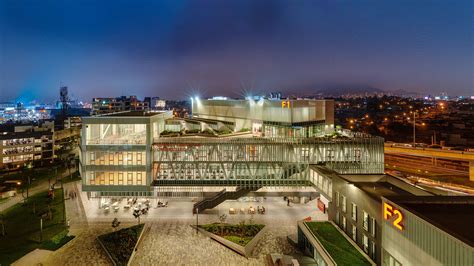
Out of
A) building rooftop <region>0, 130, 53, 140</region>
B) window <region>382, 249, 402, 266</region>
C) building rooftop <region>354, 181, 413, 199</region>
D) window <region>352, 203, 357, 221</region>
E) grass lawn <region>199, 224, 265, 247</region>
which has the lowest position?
grass lawn <region>199, 224, 265, 247</region>

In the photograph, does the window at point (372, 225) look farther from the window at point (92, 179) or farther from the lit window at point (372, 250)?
the window at point (92, 179)

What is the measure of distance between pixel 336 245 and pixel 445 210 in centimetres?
1241

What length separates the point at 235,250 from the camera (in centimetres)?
3675

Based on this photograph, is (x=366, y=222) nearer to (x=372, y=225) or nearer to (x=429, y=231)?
(x=372, y=225)

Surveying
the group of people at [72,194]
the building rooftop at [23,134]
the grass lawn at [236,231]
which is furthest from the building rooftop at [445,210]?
the building rooftop at [23,134]

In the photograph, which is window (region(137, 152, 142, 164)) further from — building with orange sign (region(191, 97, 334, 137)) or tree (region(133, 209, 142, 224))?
building with orange sign (region(191, 97, 334, 137))

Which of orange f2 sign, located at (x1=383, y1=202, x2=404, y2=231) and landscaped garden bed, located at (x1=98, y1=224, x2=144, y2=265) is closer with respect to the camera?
orange f2 sign, located at (x1=383, y1=202, x2=404, y2=231)

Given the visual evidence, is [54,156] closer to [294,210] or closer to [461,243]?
[294,210]

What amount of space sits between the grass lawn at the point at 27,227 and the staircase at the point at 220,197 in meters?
19.2

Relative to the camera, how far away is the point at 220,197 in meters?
49.3

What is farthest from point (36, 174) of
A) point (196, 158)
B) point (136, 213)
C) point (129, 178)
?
point (196, 158)

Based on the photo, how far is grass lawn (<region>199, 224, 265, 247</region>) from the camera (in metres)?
37.7

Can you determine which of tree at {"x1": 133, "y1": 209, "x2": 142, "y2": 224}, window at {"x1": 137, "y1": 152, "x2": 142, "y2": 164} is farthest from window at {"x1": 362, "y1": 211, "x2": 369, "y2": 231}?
window at {"x1": 137, "y1": 152, "x2": 142, "y2": 164}

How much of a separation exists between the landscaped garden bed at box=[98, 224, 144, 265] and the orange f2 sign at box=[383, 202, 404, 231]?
86.7 ft
